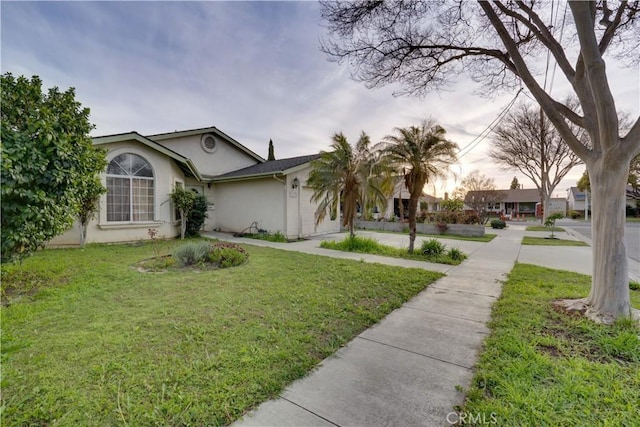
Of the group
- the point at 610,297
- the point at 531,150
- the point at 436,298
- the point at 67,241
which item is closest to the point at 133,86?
the point at 67,241

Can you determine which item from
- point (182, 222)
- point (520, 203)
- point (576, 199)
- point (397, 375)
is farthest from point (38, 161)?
point (576, 199)

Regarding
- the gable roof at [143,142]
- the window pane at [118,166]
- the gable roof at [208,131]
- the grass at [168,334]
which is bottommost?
the grass at [168,334]

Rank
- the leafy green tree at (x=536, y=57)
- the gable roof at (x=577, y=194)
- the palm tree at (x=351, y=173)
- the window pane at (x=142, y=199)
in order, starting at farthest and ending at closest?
1. the gable roof at (x=577, y=194)
2. the window pane at (x=142, y=199)
3. the palm tree at (x=351, y=173)
4. the leafy green tree at (x=536, y=57)

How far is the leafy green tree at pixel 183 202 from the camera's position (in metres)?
11.6

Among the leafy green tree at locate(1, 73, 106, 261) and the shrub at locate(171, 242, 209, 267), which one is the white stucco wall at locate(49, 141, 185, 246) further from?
the leafy green tree at locate(1, 73, 106, 261)

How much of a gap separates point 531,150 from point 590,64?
83.2ft

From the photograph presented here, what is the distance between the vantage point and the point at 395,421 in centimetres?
209

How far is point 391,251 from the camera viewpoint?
9.72 metres

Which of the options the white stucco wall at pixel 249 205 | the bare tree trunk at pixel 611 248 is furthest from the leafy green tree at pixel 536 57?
the white stucco wall at pixel 249 205

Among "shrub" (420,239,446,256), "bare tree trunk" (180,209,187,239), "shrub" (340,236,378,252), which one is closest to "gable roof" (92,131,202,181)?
"bare tree trunk" (180,209,187,239)

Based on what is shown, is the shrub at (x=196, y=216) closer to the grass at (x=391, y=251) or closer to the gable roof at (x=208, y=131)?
the gable roof at (x=208, y=131)

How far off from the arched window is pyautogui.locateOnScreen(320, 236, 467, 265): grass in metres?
7.78

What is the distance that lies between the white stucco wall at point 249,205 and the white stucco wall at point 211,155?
1420 mm

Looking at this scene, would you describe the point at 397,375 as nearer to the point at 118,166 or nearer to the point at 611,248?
the point at 611,248
